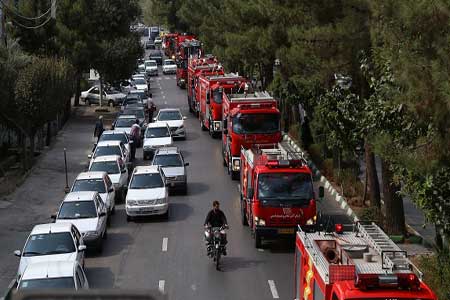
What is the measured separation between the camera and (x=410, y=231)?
26.3 meters

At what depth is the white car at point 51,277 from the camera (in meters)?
17.0

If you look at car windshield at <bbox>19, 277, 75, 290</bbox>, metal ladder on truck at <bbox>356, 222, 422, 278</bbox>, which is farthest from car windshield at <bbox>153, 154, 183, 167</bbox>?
metal ladder on truck at <bbox>356, 222, 422, 278</bbox>

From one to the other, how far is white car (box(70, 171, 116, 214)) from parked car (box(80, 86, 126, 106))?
1371 inches

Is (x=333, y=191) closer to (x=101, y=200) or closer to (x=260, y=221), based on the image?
(x=260, y=221)

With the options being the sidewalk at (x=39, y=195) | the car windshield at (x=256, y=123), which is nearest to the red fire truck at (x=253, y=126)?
the car windshield at (x=256, y=123)

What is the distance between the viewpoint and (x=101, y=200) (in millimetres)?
25781

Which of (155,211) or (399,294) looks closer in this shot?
(399,294)

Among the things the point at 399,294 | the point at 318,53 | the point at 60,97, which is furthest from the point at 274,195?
the point at 60,97

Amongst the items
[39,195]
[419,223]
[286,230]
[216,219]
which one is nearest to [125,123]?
[39,195]

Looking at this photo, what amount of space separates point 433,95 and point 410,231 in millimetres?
13570

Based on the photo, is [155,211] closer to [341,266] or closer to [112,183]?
[112,183]

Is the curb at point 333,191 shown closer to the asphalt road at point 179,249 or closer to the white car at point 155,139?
the asphalt road at point 179,249

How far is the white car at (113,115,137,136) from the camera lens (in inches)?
1769

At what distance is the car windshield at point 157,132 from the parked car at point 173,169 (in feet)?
23.9
